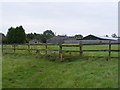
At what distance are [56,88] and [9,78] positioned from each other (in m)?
2.27

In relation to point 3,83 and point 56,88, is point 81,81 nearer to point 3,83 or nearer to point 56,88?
point 56,88

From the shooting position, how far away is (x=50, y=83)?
5.43 meters

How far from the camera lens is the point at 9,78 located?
20.2 feet

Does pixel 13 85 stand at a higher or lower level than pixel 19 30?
lower

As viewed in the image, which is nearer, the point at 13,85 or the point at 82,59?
the point at 13,85

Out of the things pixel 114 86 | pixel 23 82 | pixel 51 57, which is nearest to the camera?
pixel 114 86

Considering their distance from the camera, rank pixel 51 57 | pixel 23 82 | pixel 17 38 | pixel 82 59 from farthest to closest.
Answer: pixel 17 38 → pixel 51 57 → pixel 82 59 → pixel 23 82

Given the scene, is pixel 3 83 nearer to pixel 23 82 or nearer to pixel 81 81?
pixel 23 82

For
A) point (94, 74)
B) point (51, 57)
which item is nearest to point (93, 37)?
point (51, 57)

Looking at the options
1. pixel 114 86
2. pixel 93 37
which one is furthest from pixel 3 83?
pixel 93 37

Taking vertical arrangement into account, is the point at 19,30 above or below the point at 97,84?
above

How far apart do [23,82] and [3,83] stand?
0.68 m

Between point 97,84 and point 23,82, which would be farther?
point 23,82

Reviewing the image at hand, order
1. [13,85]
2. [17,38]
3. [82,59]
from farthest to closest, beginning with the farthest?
[17,38] < [82,59] < [13,85]
